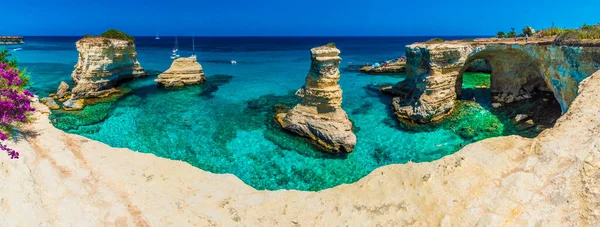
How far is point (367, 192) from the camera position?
27.8 feet

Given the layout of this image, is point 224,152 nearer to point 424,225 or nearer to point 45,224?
point 45,224

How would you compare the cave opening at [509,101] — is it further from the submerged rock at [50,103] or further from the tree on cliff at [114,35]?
the tree on cliff at [114,35]

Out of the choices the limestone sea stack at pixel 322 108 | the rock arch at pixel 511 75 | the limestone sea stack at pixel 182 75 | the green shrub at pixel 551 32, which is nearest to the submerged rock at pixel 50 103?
the limestone sea stack at pixel 182 75

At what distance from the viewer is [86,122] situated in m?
25.1

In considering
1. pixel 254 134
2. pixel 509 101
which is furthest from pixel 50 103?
pixel 509 101

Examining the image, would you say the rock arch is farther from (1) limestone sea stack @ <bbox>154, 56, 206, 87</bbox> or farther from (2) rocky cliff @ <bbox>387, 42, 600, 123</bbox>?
(1) limestone sea stack @ <bbox>154, 56, 206, 87</bbox>

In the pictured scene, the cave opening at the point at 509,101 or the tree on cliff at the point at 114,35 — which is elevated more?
the tree on cliff at the point at 114,35

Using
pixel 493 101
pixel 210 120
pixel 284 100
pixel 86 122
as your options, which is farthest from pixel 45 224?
pixel 493 101

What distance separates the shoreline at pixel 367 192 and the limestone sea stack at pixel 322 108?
11084 mm

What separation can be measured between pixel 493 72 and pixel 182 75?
114 ft

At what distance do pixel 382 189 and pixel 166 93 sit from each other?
109 ft

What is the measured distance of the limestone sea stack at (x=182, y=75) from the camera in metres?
39.0

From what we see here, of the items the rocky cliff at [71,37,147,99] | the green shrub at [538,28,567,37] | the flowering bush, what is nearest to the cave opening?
the green shrub at [538,28,567,37]

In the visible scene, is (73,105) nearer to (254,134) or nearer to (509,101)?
(254,134)
